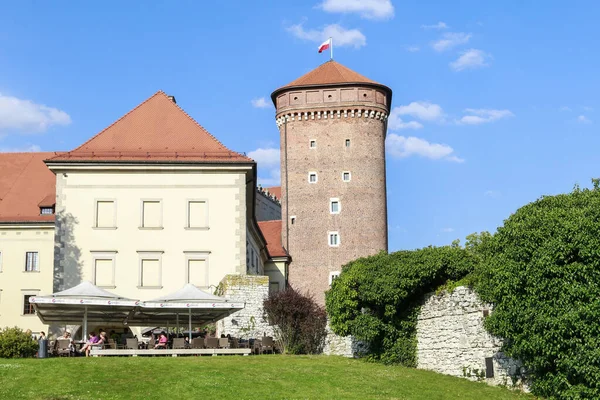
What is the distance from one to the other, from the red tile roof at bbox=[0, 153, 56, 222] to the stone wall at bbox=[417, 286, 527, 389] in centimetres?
2394

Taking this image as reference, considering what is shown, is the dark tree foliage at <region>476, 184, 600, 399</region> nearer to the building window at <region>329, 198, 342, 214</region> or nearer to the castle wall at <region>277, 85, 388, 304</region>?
the castle wall at <region>277, 85, 388, 304</region>

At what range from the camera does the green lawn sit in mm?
21719

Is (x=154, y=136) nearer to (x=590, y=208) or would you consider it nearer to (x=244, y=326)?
(x=244, y=326)

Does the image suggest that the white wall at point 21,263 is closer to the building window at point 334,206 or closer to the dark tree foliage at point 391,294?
the dark tree foliage at point 391,294

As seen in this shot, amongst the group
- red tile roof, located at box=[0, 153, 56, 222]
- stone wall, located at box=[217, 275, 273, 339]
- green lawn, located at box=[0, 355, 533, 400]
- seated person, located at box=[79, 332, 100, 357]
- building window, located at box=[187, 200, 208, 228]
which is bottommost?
green lawn, located at box=[0, 355, 533, 400]

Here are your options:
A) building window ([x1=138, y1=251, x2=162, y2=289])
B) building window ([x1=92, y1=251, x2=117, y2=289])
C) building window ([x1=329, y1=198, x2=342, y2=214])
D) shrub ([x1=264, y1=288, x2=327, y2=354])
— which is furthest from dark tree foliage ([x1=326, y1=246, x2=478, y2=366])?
building window ([x1=329, y1=198, x2=342, y2=214])

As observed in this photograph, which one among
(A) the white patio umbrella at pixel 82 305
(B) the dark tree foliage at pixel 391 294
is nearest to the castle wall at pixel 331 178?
(B) the dark tree foliage at pixel 391 294

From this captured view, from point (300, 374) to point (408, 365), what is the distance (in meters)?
7.42

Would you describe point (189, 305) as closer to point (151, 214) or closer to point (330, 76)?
point (151, 214)

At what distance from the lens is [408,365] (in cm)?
3122

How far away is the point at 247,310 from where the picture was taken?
117 ft

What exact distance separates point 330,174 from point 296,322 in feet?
85.2

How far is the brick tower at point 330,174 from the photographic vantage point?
2314 inches

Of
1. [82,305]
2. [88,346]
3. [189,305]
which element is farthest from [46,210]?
[189,305]
